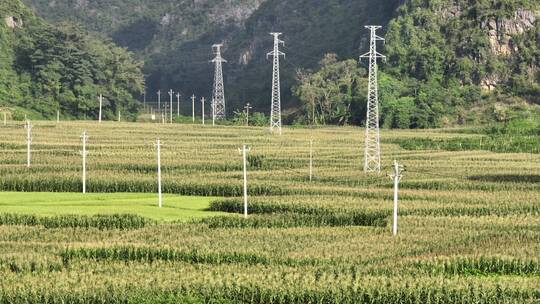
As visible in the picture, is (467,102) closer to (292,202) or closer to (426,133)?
(426,133)

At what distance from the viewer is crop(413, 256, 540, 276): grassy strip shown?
50656mm

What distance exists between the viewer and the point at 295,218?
66.9 metres

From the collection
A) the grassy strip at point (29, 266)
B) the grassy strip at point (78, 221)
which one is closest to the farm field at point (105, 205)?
the grassy strip at point (78, 221)

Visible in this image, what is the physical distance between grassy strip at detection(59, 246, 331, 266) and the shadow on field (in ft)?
127

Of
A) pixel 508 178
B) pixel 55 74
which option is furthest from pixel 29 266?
pixel 55 74

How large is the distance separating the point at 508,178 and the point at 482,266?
38418 mm

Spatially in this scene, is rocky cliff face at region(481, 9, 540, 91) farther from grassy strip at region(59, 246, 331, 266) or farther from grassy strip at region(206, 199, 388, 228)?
grassy strip at region(59, 246, 331, 266)

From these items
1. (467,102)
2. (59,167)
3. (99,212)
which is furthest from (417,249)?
(467,102)

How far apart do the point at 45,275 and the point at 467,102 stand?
135 meters

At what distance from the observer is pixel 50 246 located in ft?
180

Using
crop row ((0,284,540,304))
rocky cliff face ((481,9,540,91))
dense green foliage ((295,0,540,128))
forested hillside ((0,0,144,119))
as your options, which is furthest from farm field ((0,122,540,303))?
rocky cliff face ((481,9,540,91))

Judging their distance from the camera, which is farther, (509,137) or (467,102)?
(467,102)

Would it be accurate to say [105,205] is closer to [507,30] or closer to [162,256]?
[162,256]

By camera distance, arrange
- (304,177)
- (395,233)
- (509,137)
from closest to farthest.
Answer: (395,233)
(304,177)
(509,137)
